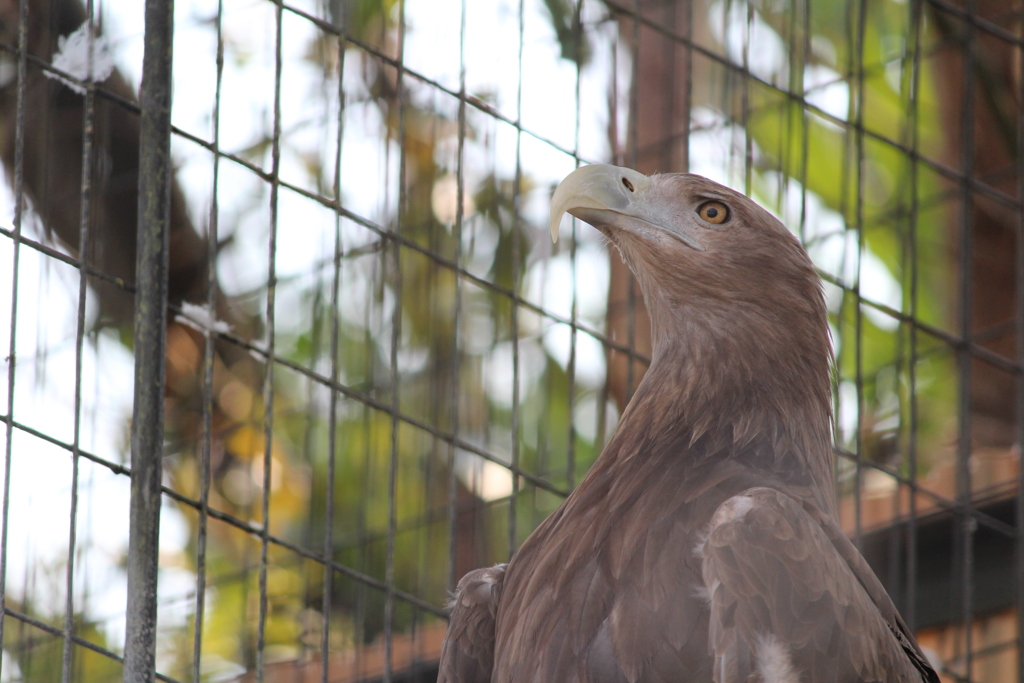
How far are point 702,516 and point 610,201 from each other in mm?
629

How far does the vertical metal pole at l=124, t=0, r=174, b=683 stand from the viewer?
1.92 m

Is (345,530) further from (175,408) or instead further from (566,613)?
(566,613)

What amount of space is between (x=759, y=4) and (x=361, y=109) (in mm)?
2004

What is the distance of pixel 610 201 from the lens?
2.22m

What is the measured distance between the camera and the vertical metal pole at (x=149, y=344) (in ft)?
6.29

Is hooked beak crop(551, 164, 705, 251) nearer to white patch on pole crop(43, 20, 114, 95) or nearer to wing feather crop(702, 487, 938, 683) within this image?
wing feather crop(702, 487, 938, 683)

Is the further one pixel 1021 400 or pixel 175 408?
pixel 175 408

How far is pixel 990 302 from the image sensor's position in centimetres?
547

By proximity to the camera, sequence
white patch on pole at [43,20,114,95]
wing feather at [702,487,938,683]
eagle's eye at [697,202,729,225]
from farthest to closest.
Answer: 1. eagle's eye at [697,202,729,225]
2. white patch on pole at [43,20,114,95]
3. wing feather at [702,487,938,683]

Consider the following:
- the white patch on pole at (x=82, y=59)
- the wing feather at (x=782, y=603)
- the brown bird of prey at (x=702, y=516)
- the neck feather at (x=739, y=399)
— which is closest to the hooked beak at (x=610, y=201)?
the brown bird of prey at (x=702, y=516)

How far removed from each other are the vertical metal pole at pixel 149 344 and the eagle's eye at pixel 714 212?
982mm

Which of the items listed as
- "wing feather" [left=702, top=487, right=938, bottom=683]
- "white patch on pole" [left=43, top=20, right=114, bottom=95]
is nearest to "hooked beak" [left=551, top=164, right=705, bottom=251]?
"wing feather" [left=702, top=487, right=938, bottom=683]

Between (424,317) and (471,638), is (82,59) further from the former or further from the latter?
(424,317)

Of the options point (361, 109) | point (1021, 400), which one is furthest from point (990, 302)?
point (361, 109)
